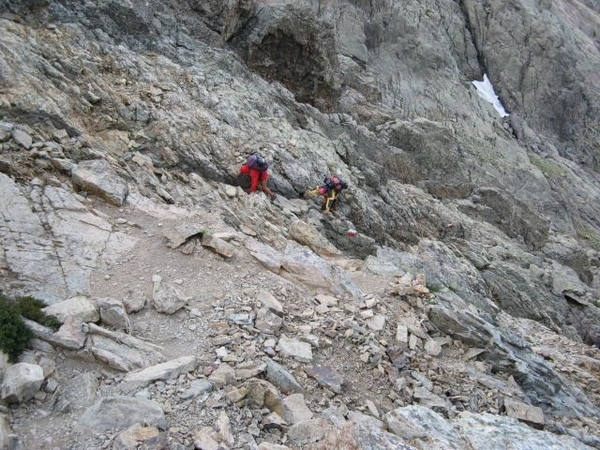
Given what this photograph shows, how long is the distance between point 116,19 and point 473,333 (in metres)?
19.7

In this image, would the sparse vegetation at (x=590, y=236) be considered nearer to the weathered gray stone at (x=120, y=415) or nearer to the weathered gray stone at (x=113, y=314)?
the weathered gray stone at (x=113, y=314)

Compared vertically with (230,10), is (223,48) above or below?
below

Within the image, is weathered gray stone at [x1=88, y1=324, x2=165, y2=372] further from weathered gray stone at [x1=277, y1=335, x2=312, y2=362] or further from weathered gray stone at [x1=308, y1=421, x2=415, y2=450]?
weathered gray stone at [x1=308, y1=421, x2=415, y2=450]

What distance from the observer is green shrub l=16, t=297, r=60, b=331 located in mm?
8039

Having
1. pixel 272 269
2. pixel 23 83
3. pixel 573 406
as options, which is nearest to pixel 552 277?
pixel 573 406

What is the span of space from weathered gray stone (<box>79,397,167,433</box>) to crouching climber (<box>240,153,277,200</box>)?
11.9 metres

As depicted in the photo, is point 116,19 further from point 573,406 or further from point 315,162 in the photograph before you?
point 573,406

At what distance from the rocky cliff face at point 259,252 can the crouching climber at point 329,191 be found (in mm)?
816

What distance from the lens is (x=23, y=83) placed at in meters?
14.6

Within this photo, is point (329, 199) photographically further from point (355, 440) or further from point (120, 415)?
point (120, 415)

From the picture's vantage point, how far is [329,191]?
20312 mm

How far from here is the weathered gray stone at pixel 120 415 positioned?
6.49 metres

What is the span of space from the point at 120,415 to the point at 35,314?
2849mm

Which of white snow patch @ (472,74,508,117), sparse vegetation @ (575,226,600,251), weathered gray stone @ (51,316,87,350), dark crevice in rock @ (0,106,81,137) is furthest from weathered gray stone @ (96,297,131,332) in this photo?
white snow patch @ (472,74,508,117)
